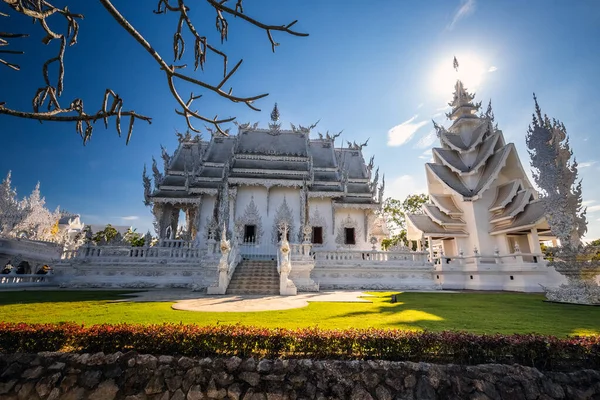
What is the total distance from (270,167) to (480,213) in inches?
529

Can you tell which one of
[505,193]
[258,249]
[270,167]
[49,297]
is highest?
[270,167]

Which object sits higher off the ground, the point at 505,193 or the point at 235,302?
the point at 505,193

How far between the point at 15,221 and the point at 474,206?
3454cm

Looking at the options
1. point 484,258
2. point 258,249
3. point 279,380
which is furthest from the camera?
point 258,249

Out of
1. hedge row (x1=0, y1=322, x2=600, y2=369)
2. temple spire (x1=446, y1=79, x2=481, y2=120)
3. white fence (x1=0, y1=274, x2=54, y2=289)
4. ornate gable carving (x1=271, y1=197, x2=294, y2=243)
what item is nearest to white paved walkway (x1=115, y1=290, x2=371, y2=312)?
hedge row (x1=0, y1=322, x2=600, y2=369)

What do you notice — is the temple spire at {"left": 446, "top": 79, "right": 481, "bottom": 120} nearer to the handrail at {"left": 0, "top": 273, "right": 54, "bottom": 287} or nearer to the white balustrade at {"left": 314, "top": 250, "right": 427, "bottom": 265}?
the white balustrade at {"left": 314, "top": 250, "right": 427, "bottom": 265}

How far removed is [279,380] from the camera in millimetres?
3178

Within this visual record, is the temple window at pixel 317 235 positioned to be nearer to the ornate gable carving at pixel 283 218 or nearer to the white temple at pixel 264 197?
the white temple at pixel 264 197

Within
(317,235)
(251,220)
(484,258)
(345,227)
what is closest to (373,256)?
(317,235)

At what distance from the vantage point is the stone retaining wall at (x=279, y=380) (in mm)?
3121

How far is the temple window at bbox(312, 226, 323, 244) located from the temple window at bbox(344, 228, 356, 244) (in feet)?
6.10

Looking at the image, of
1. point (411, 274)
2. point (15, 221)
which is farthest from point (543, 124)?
point (15, 221)

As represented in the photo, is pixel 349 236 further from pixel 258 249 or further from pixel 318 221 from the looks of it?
pixel 258 249

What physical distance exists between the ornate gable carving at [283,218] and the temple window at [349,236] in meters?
3.93
